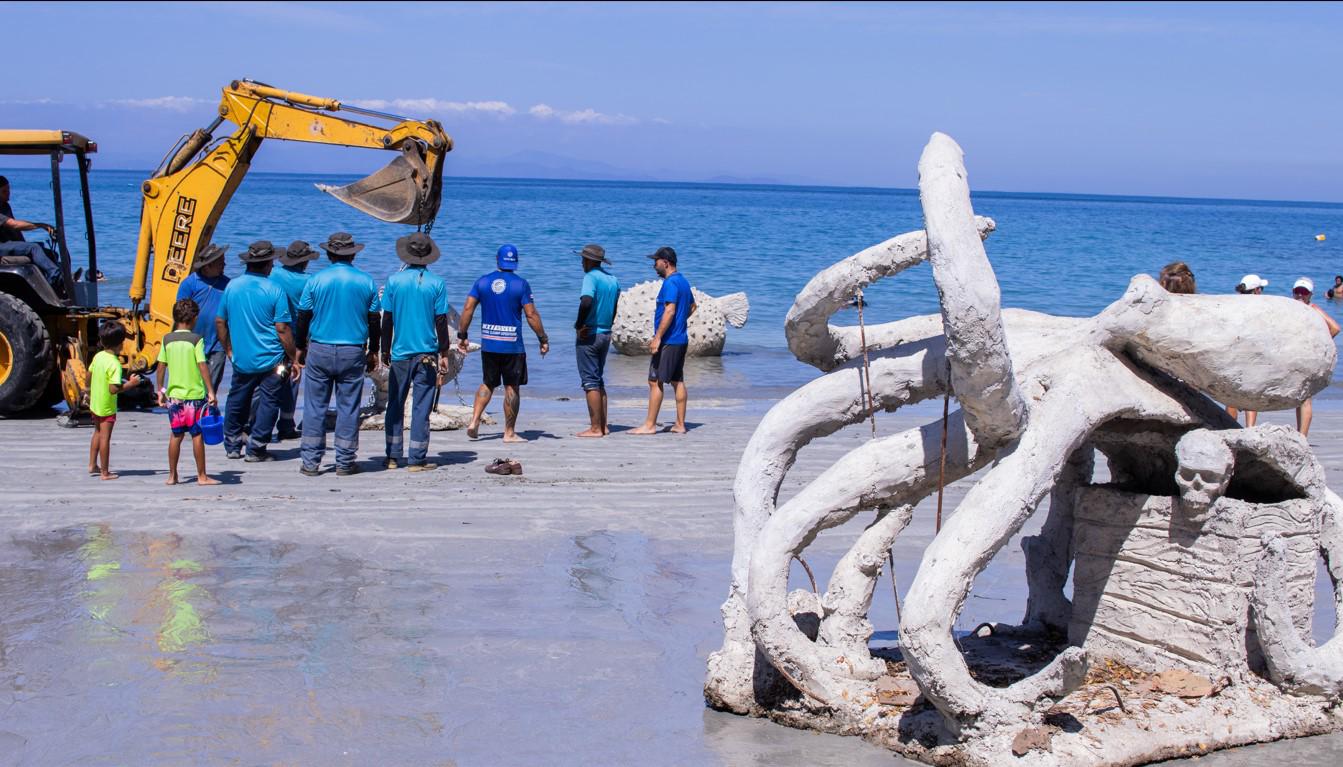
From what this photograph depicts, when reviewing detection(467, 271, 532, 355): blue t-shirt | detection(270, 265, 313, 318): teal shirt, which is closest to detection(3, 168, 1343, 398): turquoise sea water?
detection(467, 271, 532, 355): blue t-shirt

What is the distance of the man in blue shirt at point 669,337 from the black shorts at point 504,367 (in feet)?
4.04

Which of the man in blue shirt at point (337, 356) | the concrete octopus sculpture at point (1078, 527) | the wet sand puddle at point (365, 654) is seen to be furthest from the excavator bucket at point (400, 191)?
the concrete octopus sculpture at point (1078, 527)

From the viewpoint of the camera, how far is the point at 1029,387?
17.4 feet

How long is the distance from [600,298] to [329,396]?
282cm

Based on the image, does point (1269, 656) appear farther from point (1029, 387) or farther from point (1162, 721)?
point (1029, 387)

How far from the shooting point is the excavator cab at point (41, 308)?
476 inches

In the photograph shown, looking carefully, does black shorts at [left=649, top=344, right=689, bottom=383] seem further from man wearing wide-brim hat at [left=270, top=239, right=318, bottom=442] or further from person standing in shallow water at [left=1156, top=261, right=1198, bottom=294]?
person standing in shallow water at [left=1156, top=261, right=1198, bottom=294]

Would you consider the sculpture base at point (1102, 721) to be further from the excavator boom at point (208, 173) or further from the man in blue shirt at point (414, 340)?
the excavator boom at point (208, 173)

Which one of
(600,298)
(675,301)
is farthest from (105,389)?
(675,301)

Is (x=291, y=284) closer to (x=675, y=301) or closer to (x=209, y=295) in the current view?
(x=209, y=295)

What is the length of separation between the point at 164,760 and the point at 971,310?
318 centimetres

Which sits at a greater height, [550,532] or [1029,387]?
[1029,387]

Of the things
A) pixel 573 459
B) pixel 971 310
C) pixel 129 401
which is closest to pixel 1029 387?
pixel 971 310

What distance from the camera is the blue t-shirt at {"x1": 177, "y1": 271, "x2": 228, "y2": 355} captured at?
10.9 m
